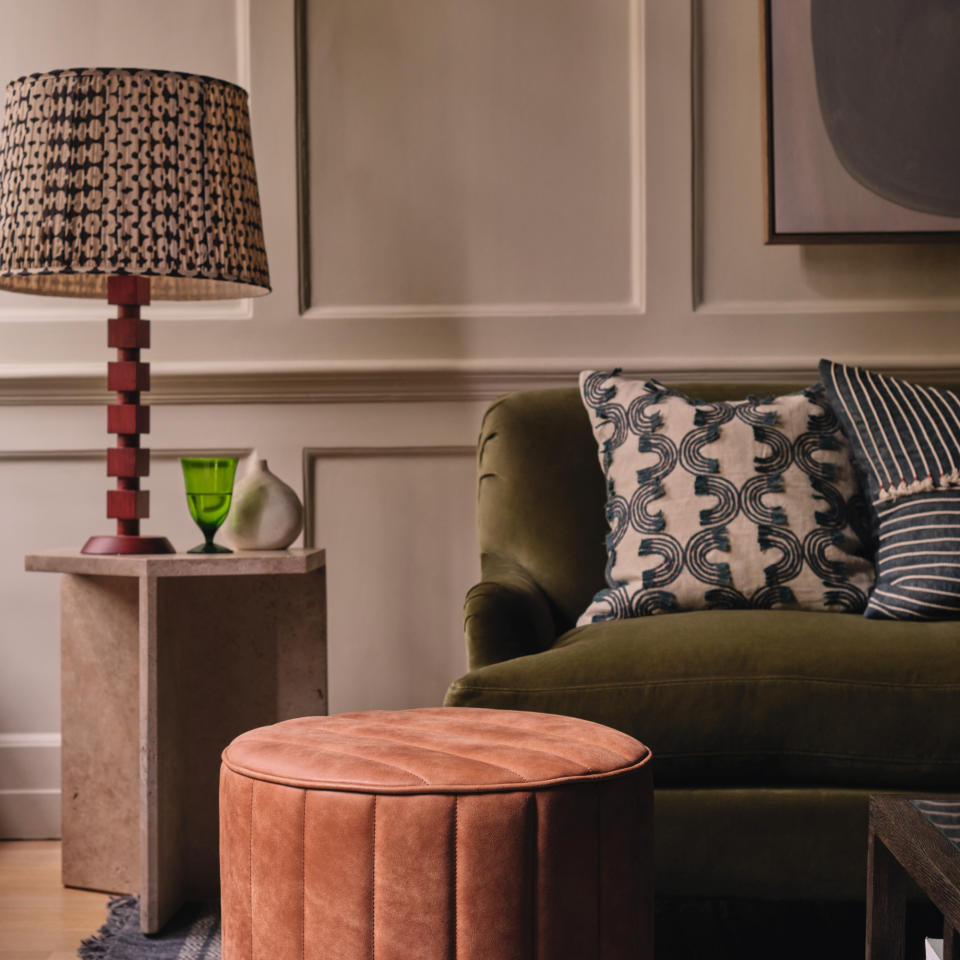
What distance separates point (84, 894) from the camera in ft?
6.25

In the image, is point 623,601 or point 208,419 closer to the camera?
point 623,601

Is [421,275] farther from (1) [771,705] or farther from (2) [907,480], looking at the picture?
(1) [771,705]

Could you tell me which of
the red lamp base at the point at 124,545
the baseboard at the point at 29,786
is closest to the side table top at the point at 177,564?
the red lamp base at the point at 124,545

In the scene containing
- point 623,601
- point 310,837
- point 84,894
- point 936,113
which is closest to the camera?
point 310,837

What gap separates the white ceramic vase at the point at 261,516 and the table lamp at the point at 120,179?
16 centimetres

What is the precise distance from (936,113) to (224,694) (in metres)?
1.87

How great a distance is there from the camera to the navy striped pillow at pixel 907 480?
1669mm

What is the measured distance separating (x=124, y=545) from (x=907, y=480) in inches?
52.4

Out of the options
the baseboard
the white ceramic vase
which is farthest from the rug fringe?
the white ceramic vase

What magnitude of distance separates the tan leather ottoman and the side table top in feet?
2.25

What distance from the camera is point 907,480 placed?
1772 millimetres

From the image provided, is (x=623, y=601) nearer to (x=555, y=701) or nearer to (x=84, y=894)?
(x=555, y=701)

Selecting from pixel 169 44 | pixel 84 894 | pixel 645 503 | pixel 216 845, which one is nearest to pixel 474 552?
pixel 645 503

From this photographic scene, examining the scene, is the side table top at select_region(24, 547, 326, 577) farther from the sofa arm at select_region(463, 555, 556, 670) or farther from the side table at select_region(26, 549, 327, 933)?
the sofa arm at select_region(463, 555, 556, 670)
